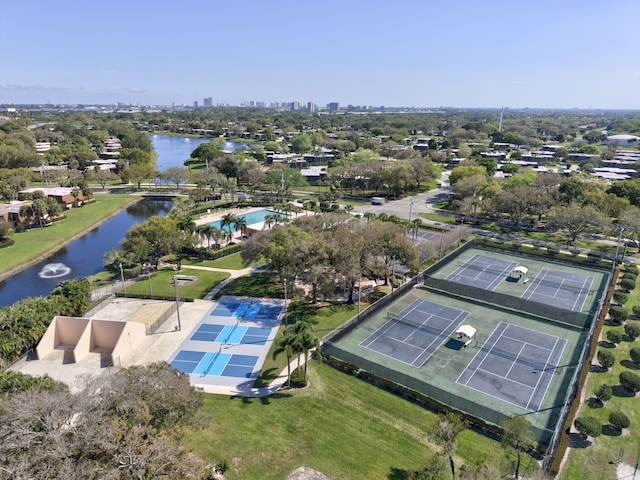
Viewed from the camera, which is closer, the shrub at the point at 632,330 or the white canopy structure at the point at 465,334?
the white canopy structure at the point at 465,334

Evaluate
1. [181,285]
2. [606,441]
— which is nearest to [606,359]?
[606,441]

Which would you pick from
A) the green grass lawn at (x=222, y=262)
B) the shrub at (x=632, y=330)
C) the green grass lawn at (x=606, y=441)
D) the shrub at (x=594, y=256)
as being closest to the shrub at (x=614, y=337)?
Result: the shrub at (x=632, y=330)

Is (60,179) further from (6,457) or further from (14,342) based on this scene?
(6,457)

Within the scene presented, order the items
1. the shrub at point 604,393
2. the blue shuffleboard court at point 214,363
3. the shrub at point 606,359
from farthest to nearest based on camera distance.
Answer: the blue shuffleboard court at point 214,363, the shrub at point 606,359, the shrub at point 604,393

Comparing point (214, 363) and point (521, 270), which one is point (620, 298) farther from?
point (214, 363)

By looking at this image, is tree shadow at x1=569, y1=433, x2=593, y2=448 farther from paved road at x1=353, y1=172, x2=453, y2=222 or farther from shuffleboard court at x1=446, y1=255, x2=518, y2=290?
paved road at x1=353, y1=172, x2=453, y2=222

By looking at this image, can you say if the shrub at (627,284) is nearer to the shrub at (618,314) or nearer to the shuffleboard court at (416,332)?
the shrub at (618,314)

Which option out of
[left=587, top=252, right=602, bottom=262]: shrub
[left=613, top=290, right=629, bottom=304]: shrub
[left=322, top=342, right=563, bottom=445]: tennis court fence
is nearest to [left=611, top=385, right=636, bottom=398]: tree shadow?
[left=322, top=342, right=563, bottom=445]: tennis court fence
